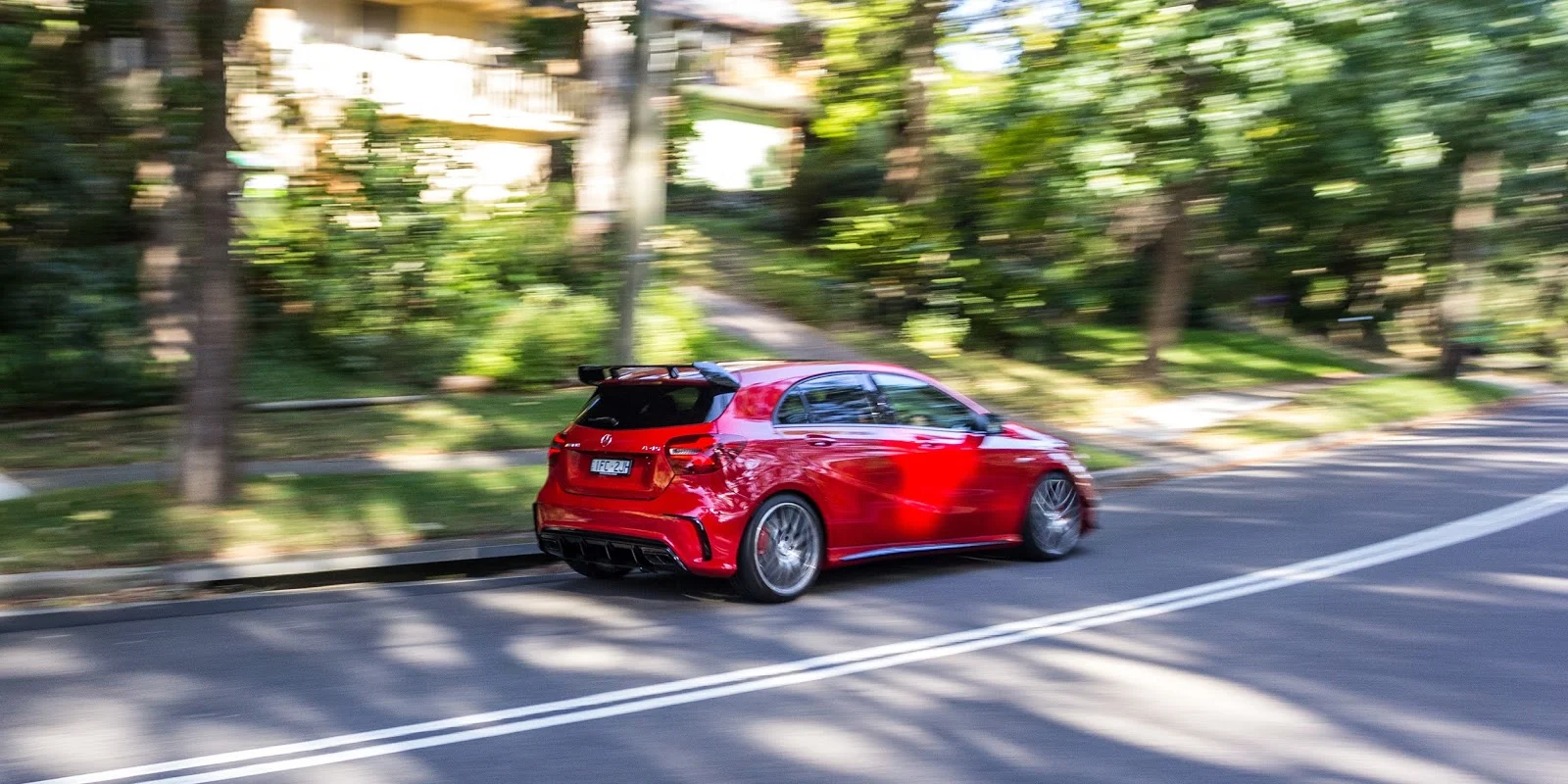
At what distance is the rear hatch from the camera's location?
8.25 m

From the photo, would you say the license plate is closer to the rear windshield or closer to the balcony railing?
the rear windshield

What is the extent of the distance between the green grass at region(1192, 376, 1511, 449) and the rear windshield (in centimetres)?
1106

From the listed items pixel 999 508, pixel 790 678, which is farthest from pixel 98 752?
pixel 999 508

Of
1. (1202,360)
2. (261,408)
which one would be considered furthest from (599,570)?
(1202,360)

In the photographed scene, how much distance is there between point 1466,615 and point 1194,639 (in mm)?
1852

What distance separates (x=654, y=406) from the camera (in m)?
8.54

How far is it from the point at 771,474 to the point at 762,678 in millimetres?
1898

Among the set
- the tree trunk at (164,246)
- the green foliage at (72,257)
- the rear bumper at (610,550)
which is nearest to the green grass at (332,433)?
the green foliage at (72,257)

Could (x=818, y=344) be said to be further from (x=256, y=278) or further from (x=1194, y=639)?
(x=1194, y=639)

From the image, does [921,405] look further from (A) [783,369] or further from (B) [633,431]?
(B) [633,431]

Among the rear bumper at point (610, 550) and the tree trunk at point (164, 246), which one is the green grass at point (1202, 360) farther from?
the rear bumper at point (610, 550)

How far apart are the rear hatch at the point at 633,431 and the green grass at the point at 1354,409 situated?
11.1 meters

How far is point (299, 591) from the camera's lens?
29.1 feet

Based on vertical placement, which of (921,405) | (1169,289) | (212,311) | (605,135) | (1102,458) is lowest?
(1102,458)
